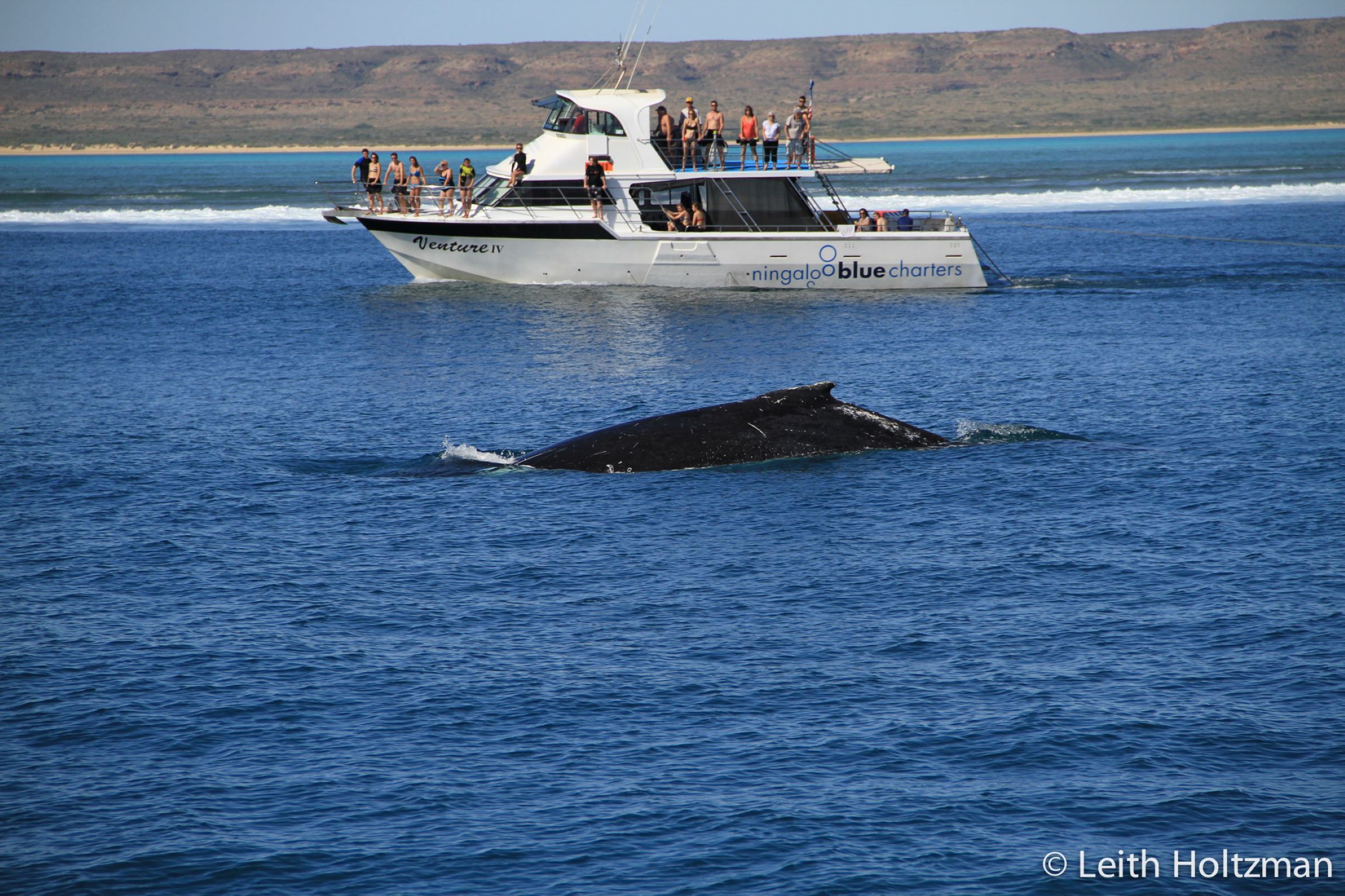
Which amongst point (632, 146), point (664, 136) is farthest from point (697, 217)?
point (632, 146)

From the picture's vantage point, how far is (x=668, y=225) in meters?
35.4

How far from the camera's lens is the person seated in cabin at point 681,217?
3494 centimetres

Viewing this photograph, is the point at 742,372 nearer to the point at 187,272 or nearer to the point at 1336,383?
the point at 1336,383

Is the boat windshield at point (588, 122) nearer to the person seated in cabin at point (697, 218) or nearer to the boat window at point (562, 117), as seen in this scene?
the boat window at point (562, 117)

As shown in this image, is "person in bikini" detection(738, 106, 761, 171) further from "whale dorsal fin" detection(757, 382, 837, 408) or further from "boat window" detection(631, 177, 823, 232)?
"whale dorsal fin" detection(757, 382, 837, 408)

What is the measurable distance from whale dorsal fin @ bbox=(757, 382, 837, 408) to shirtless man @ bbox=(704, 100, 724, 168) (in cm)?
1994

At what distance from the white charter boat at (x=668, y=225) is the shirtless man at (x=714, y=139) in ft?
0.54

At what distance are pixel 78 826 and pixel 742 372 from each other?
667 inches

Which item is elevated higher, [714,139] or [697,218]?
[714,139]

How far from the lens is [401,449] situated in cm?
1789

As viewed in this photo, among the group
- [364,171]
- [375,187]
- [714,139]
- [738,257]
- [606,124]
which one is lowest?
[738,257]

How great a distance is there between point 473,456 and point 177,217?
56.9 m

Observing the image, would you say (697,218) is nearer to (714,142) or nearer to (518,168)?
(714,142)

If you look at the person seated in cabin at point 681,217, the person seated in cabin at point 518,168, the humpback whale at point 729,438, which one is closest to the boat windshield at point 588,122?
the person seated in cabin at point 518,168
